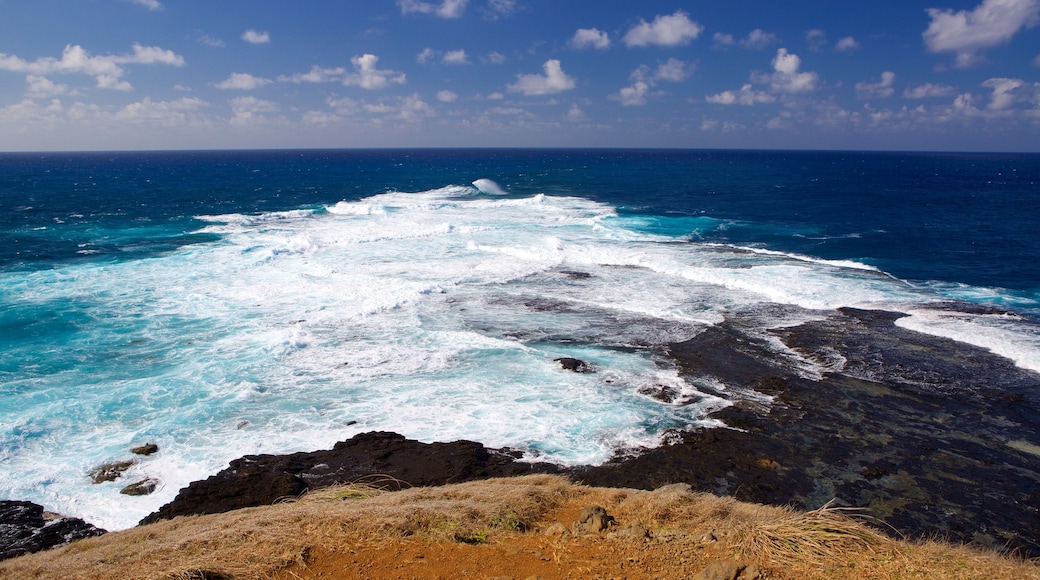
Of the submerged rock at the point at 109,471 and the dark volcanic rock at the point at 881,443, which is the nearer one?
the dark volcanic rock at the point at 881,443

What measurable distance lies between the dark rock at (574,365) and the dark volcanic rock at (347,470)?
5.42m

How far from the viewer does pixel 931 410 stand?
56.8 ft

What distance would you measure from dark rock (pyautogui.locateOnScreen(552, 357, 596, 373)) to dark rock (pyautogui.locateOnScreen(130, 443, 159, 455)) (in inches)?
462

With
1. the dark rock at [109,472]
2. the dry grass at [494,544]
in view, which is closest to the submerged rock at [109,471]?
the dark rock at [109,472]

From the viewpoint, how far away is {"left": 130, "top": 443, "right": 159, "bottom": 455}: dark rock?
14.6 meters

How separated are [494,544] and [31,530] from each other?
34.3ft

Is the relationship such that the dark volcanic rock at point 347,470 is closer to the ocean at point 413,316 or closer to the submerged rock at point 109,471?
the ocean at point 413,316

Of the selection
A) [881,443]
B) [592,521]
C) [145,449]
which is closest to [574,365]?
[881,443]

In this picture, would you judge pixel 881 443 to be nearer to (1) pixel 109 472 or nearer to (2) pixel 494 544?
(2) pixel 494 544

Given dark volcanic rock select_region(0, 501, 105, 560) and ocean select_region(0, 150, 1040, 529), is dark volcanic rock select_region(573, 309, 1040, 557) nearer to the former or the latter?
ocean select_region(0, 150, 1040, 529)

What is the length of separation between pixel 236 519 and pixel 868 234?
48.9 meters

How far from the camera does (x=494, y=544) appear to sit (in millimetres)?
7406

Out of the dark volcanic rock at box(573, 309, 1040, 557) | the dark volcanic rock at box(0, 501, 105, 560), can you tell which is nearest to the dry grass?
the dark volcanic rock at box(0, 501, 105, 560)

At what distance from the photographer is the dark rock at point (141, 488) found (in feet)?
43.0
